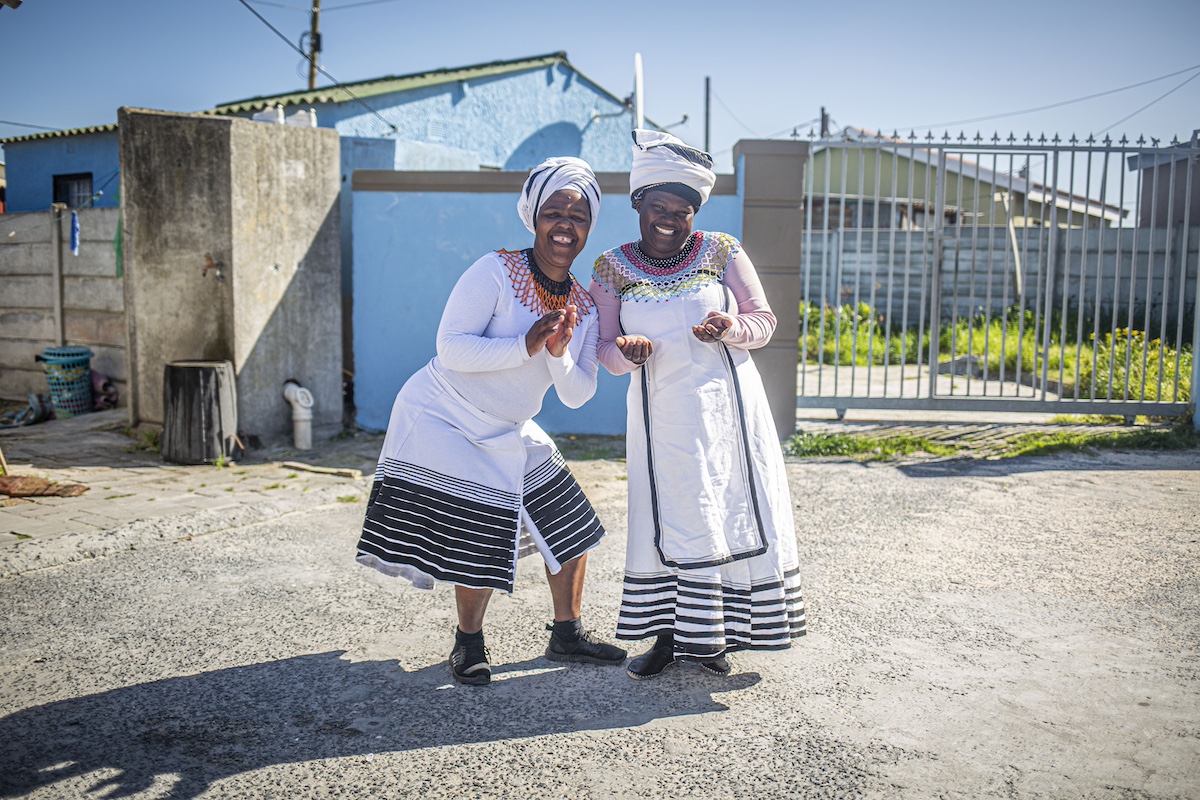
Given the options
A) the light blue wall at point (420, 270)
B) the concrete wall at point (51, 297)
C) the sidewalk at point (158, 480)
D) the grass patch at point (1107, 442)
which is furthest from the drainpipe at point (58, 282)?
the grass patch at point (1107, 442)

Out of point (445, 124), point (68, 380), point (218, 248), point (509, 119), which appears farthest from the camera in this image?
point (509, 119)

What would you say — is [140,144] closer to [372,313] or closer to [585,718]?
[372,313]

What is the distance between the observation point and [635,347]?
10.2ft

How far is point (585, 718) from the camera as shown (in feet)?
9.63

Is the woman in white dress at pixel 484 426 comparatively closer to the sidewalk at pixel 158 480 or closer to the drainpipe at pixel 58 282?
the sidewalk at pixel 158 480

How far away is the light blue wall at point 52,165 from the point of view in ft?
57.7

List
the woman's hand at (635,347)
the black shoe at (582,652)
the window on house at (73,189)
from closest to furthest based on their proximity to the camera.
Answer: the woman's hand at (635,347)
the black shoe at (582,652)
the window on house at (73,189)

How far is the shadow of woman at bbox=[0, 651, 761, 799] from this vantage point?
8.55 feet

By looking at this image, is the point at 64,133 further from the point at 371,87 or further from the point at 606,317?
the point at 606,317

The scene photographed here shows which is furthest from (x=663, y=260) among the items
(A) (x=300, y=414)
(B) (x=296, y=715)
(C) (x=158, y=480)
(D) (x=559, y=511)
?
(A) (x=300, y=414)

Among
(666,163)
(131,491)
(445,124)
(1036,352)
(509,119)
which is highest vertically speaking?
(509,119)

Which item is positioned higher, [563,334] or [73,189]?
[73,189]

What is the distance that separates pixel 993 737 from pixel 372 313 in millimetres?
6516

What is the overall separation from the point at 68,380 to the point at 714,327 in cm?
811
